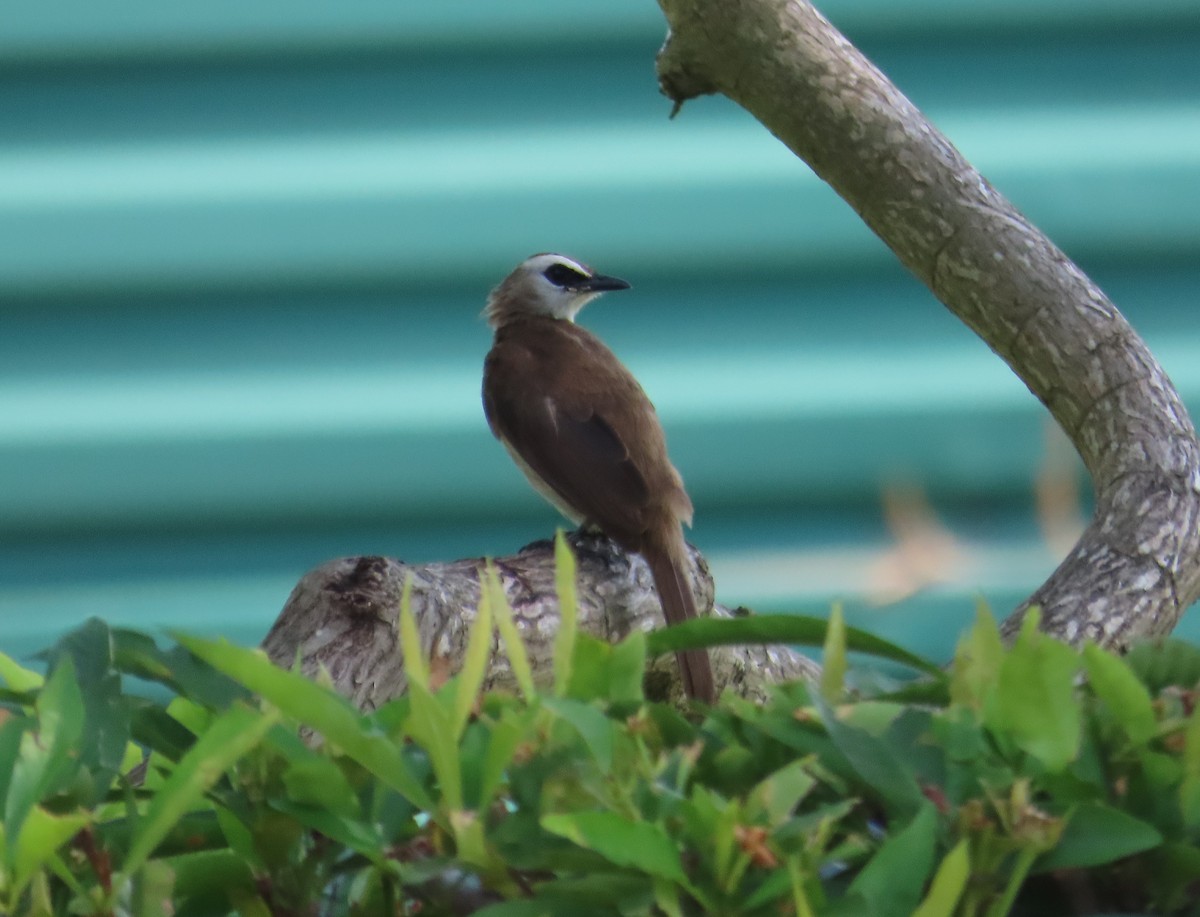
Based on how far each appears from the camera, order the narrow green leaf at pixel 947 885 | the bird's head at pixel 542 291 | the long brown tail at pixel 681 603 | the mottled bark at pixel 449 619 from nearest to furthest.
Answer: the narrow green leaf at pixel 947 885 < the mottled bark at pixel 449 619 < the long brown tail at pixel 681 603 < the bird's head at pixel 542 291

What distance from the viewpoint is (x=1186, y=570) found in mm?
2170

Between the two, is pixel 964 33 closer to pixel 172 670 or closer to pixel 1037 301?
pixel 1037 301

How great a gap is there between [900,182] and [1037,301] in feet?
0.87

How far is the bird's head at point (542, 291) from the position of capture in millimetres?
4086

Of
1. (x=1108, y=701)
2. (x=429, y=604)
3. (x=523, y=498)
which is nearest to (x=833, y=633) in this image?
(x=1108, y=701)

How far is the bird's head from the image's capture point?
13.4ft

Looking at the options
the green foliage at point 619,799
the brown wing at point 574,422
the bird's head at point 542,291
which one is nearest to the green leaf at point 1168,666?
the green foliage at point 619,799

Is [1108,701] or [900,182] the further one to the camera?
[900,182]

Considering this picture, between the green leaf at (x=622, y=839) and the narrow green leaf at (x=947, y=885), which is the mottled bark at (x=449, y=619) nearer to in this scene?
the green leaf at (x=622, y=839)

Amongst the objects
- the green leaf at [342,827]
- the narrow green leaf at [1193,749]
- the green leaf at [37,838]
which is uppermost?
the narrow green leaf at [1193,749]

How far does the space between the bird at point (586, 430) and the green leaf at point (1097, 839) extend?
2.28 meters

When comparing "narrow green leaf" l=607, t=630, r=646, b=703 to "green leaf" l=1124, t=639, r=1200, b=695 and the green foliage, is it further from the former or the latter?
"green leaf" l=1124, t=639, r=1200, b=695

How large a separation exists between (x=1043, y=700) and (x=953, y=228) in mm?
1604

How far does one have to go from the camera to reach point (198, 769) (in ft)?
2.70
